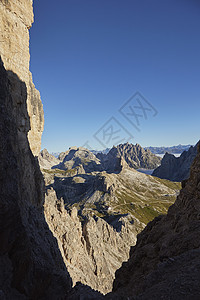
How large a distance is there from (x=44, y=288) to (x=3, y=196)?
12306mm

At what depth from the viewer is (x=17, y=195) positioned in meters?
15.9

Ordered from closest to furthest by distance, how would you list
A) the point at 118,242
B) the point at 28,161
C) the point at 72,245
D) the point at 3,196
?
1. the point at 3,196
2. the point at 28,161
3. the point at 72,245
4. the point at 118,242

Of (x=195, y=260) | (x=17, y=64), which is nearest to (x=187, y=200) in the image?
(x=195, y=260)

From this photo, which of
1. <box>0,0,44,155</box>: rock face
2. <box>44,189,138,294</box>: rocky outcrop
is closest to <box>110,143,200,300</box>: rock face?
<box>0,0,44,155</box>: rock face

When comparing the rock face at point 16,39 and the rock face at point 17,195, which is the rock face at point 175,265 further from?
the rock face at point 16,39

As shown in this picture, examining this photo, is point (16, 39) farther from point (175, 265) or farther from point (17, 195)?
point (175, 265)

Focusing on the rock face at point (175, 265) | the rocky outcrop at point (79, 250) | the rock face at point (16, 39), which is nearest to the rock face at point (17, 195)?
the rock face at point (16, 39)

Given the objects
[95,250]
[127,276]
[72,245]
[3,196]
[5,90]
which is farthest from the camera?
[95,250]

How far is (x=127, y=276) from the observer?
24594 mm

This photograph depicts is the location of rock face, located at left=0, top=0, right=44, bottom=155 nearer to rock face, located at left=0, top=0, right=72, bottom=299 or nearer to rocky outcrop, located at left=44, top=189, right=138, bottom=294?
rock face, located at left=0, top=0, right=72, bottom=299

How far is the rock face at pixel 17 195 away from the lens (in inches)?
574

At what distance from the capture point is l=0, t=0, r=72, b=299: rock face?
47.8 feet

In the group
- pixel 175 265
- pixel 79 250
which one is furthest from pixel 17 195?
pixel 79 250

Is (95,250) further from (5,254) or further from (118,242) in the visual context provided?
(5,254)
